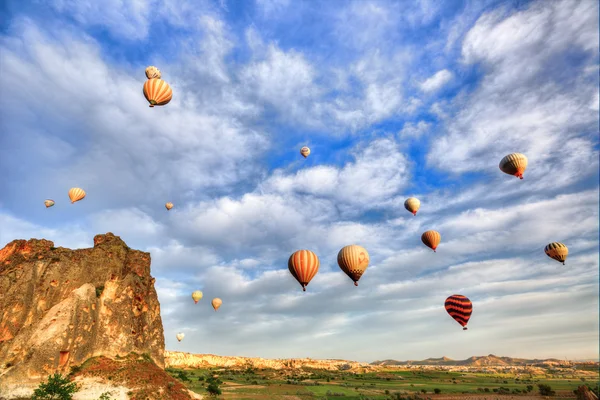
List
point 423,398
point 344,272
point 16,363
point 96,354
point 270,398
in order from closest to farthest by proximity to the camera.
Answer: point 344,272, point 16,363, point 96,354, point 270,398, point 423,398

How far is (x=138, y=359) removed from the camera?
195 ft

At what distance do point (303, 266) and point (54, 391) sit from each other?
117 feet

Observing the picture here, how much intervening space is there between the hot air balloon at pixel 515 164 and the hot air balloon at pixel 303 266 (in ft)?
106

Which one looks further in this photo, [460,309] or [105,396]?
[460,309]

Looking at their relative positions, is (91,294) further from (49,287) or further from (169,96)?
(169,96)

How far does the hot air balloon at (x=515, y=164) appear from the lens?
50.2 m

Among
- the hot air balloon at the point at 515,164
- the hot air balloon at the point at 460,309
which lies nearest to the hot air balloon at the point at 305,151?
the hot air balloon at the point at 515,164

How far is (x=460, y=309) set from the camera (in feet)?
188

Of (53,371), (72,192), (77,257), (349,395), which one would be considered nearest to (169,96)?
(72,192)

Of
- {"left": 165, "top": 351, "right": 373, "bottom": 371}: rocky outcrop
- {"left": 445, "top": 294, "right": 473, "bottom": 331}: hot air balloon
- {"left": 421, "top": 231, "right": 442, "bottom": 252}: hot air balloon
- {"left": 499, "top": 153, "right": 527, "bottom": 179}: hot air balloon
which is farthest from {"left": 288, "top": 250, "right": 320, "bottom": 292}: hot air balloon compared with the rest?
{"left": 165, "top": 351, "right": 373, "bottom": 371}: rocky outcrop

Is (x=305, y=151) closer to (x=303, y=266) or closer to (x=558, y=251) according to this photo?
(x=303, y=266)

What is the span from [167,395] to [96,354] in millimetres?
15090

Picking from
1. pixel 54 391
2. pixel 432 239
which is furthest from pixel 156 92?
pixel 432 239

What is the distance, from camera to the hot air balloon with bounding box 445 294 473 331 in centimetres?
5662
